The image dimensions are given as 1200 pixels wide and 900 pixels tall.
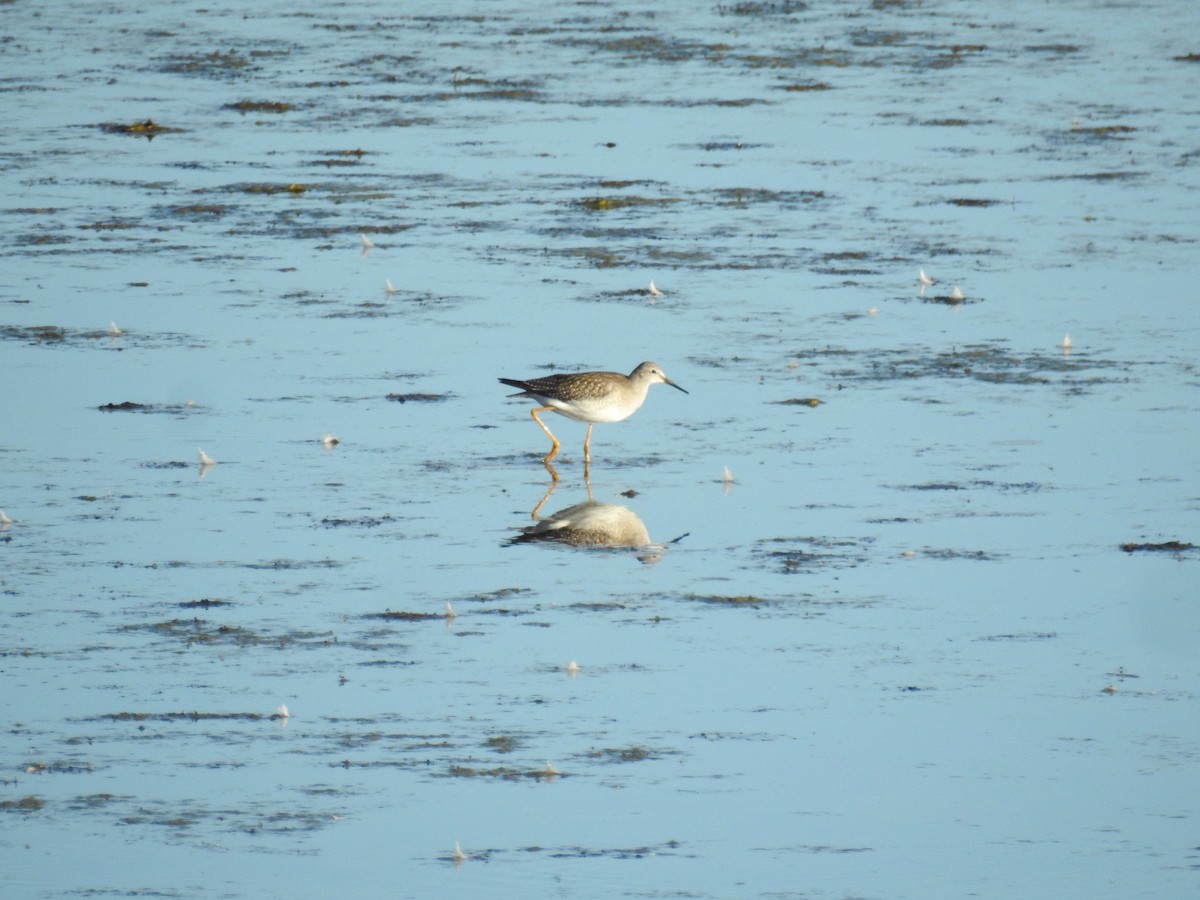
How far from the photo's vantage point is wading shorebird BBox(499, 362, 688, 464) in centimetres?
1468

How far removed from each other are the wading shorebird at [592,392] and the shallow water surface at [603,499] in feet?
1.10

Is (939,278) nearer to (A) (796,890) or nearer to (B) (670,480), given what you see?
(B) (670,480)

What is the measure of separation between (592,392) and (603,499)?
109 centimetres

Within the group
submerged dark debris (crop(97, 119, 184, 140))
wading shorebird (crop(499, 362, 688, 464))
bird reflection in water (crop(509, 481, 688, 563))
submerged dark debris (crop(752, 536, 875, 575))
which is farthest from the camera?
submerged dark debris (crop(97, 119, 184, 140))

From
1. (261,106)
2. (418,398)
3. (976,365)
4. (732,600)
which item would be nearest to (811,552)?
(732,600)

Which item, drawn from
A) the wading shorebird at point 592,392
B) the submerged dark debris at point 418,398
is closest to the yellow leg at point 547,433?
the wading shorebird at point 592,392

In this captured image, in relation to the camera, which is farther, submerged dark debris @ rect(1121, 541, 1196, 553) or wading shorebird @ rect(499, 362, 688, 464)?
→ wading shorebird @ rect(499, 362, 688, 464)

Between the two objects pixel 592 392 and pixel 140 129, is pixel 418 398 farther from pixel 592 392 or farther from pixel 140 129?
pixel 140 129

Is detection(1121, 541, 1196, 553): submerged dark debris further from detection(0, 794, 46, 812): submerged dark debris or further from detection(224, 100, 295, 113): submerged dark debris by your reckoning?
detection(224, 100, 295, 113): submerged dark debris

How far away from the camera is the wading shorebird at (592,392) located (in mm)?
14680

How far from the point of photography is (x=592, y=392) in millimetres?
14672

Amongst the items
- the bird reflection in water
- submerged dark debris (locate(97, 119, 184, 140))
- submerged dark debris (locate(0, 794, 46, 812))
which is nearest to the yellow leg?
the bird reflection in water

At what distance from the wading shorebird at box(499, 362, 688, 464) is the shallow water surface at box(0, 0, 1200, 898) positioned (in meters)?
0.34

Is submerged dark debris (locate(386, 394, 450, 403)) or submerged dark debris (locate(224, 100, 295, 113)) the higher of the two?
submerged dark debris (locate(224, 100, 295, 113))
